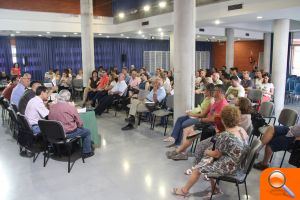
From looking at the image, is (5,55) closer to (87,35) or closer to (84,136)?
(87,35)

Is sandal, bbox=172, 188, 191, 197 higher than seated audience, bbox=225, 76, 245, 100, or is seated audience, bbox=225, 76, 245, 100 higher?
seated audience, bbox=225, 76, 245, 100

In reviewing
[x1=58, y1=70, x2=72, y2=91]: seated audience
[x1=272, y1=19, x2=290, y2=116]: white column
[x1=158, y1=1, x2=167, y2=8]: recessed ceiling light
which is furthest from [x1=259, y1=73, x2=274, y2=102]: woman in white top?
[x1=58, y1=70, x2=72, y2=91]: seated audience

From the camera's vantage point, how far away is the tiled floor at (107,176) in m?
3.56

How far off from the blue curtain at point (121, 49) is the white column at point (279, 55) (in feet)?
34.0

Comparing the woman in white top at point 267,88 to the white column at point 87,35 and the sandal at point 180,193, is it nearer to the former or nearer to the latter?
the sandal at point 180,193

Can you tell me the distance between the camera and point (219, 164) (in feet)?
9.97

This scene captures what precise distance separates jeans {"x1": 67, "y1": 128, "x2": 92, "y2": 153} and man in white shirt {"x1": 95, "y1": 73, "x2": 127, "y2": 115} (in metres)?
3.37

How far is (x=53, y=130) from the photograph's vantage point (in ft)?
13.3

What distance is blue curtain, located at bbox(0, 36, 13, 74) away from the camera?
45.0ft

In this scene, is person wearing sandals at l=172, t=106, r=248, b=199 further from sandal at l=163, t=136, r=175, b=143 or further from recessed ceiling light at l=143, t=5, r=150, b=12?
recessed ceiling light at l=143, t=5, r=150, b=12

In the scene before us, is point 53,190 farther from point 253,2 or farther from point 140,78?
point 253,2

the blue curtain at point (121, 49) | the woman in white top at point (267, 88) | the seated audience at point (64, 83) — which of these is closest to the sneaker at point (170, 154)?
the woman in white top at point (267, 88)

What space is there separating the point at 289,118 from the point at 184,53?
2.28m

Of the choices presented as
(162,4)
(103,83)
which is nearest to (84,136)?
(103,83)
